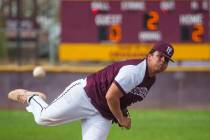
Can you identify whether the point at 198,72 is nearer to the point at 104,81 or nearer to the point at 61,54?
the point at 61,54

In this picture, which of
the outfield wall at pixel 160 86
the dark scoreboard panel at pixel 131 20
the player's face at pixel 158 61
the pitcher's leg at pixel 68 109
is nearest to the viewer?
the player's face at pixel 158 61

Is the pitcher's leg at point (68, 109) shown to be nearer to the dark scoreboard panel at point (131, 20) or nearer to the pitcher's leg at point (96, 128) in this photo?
the pitcher's leg at point (96, 128)

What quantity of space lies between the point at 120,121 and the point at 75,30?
9.86 meters

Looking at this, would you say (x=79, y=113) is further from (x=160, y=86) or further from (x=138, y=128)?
(x=160, y=86)

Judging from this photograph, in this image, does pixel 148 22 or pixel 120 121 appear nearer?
pixel 120 121

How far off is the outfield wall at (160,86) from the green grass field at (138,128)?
1225 millimetres

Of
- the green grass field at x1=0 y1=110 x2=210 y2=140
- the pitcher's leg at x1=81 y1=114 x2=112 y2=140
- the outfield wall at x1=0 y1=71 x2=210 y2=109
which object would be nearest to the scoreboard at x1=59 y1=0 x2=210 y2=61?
the outfield wall at x1=0 y1=71 x2=210 y2=109

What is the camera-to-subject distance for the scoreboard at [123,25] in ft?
57.6

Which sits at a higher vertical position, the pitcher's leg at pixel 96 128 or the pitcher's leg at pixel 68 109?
the pitcher's leg at pixel 68 109

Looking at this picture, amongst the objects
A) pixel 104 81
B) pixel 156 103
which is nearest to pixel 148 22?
pixel 156 103

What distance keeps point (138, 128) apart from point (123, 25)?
494cm

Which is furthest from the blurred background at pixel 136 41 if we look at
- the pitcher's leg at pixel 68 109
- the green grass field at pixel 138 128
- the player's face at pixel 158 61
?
the player's face at pixel 158 61

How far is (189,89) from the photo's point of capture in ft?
57.3

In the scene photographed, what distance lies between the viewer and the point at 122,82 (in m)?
7.66
